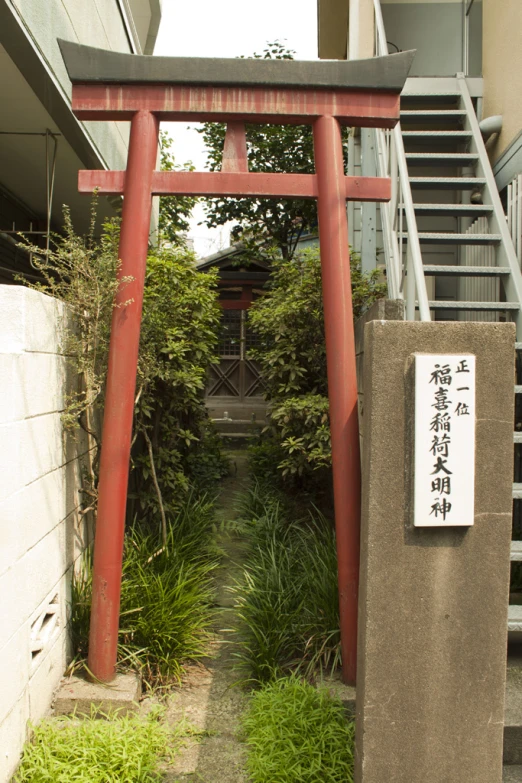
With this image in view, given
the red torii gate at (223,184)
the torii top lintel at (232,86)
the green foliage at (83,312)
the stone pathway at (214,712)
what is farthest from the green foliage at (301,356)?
the torii top lintel at (232,86)

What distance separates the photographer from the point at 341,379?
12.8 ft

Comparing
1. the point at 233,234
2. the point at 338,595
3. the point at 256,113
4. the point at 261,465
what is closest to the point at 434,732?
the point at 338,595

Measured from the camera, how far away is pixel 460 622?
300cm

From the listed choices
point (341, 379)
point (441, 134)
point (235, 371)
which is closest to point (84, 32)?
point (441, 134)

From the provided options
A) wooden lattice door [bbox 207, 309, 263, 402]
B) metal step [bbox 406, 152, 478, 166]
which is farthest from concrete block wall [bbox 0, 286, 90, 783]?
wooden lattice door [bbox 207, 309, 263, 402]

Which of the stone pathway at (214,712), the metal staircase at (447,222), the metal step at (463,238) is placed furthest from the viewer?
the metal step at (463,238)

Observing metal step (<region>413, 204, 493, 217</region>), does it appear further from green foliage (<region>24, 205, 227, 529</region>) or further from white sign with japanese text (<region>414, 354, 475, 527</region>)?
white sign with japanese text (<region>414, 354, 475, 527</region>)

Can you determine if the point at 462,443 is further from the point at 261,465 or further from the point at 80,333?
the point at 261,465

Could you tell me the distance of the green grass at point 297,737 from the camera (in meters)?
3.19

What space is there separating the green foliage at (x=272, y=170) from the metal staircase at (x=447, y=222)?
16.7ft

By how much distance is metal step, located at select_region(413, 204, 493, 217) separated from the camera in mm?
5566

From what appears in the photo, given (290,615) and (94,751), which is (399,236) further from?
(94,751)

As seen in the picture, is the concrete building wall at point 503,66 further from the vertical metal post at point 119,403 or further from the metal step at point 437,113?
the vertical metal post at point 119,403

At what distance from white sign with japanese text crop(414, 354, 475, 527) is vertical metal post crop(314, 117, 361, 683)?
96 centimetres
